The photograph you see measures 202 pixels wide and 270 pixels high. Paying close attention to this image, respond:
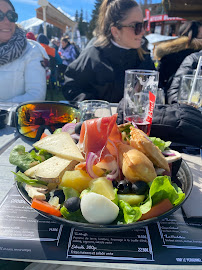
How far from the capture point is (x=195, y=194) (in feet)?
3.49

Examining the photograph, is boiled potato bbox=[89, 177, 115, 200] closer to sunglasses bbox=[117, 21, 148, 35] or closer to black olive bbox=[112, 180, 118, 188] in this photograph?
black olive bbox=[112, 180, 118, 188]

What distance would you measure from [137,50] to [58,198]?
2.74 m

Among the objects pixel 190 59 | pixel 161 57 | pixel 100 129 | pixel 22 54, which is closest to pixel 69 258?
pixel 100 129

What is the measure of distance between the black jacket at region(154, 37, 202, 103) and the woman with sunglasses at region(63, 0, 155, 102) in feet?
4.01

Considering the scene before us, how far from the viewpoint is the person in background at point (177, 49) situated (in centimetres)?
388

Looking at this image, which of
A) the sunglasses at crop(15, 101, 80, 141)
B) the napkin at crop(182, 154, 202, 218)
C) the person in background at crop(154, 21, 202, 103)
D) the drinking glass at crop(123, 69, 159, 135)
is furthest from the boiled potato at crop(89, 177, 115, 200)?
the person in background at crop(154, 21, 202, 103)

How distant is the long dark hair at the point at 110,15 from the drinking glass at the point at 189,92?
1424 millimetres

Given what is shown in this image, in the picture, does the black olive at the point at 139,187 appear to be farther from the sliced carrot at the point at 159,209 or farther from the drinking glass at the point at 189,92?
the drinking glass at the point at 189,92

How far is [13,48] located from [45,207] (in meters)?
2.59

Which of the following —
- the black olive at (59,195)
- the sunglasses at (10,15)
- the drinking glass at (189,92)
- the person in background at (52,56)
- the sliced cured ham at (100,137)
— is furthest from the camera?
the person in background at (52,56)

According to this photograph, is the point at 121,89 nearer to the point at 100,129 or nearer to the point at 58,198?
the point at 100,129

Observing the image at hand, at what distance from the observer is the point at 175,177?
1.08 metres

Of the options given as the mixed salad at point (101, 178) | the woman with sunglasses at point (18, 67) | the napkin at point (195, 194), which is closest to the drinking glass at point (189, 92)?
the napkin at point (195, 194)

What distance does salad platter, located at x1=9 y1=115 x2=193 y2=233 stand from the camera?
2.42ft
